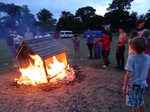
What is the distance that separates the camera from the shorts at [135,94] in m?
2.30

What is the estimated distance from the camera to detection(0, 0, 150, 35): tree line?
43.1 m

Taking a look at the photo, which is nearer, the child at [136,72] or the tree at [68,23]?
the child at [136,72]

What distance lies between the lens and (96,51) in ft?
26.2

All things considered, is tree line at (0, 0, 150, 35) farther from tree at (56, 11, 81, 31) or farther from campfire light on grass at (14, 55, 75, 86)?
campfire light on grass at (14, 55, 75, 86)

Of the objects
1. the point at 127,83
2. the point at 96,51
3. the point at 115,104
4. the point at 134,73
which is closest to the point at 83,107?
the point at 115,104

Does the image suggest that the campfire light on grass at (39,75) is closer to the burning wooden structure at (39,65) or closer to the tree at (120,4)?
the burning wooden structure at (39,65)

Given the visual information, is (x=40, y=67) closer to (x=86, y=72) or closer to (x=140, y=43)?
(x=86, y=72)

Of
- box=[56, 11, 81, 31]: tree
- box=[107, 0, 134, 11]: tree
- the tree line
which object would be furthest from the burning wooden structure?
box=[107, 0, 134, 11]: tree

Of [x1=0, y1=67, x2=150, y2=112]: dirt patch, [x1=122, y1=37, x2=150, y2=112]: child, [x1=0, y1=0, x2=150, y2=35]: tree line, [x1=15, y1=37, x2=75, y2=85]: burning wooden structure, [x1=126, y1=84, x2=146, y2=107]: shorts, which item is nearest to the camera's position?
[x1=122, y1=37, x2=150, y2=112]: child

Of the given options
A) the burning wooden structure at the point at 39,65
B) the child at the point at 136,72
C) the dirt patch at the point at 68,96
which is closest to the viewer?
the child at the point at 136,72

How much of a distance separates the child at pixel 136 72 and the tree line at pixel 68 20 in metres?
36.2

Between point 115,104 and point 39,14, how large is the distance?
63346mm

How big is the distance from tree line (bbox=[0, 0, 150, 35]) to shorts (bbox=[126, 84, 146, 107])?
36183mm

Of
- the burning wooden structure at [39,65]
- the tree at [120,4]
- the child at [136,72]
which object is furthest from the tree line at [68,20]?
the child at [136,72]
